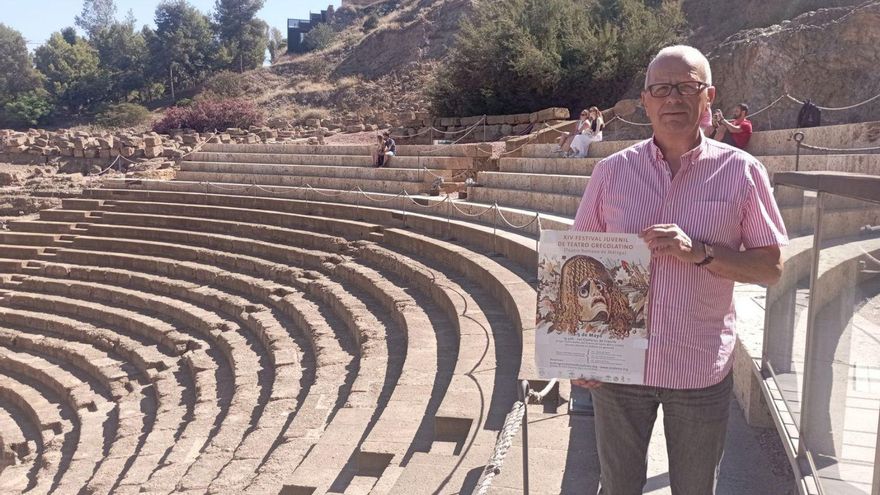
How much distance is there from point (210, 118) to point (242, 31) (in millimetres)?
26151

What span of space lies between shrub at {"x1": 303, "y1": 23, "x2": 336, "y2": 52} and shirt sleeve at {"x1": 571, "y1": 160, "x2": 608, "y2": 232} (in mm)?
53354

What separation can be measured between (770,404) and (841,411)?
83 centimetres

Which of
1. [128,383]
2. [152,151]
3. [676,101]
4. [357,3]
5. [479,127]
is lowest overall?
[128,383]

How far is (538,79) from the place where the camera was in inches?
728

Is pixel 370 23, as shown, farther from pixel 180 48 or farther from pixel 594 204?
pixel 594 204

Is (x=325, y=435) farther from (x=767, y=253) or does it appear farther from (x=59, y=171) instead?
(x=59, y=171)

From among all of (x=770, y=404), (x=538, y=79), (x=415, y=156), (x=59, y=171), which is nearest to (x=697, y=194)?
(x=770, y=404)

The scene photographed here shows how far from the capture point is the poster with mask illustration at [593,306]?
2057 millimetres

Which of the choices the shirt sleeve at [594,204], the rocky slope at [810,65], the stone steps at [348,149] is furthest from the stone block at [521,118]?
the shirt sleeve at [594,204]

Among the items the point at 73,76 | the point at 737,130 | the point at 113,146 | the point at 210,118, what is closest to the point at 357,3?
the point at 73,76

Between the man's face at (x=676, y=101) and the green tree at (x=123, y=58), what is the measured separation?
169ft

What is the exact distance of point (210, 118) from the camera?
29.5 metres

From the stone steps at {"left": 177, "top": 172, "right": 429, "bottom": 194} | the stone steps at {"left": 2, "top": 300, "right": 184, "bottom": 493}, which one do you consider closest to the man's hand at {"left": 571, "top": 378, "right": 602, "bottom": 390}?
the stone steps at {"left": 2, "top": 300, "right": 184, "bottom": 493}

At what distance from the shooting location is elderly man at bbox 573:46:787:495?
202 cm
